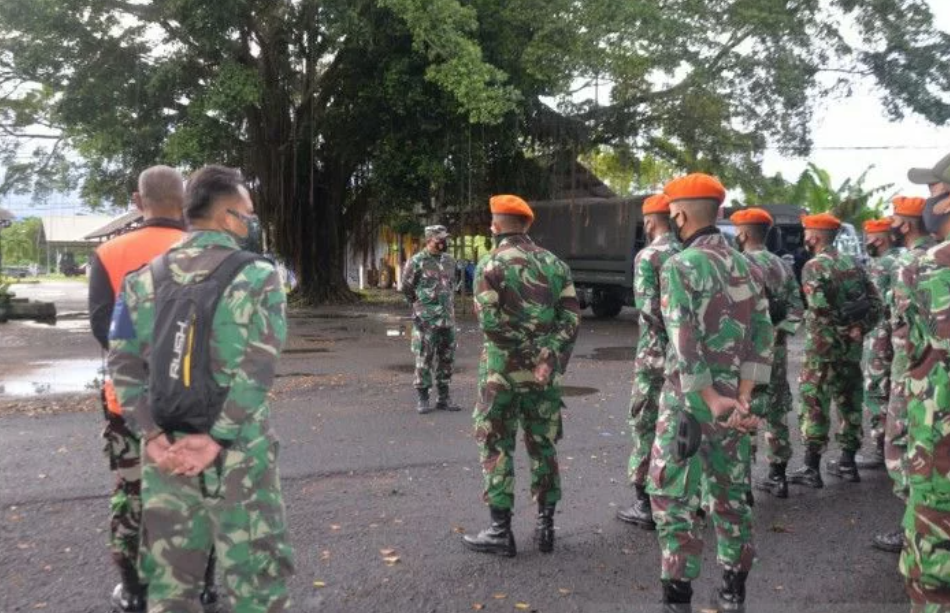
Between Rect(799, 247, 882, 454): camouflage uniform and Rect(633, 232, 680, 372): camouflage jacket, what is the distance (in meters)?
1.63

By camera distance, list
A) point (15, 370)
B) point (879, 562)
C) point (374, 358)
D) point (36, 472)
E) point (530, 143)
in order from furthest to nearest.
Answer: point (530, 143)
point (374, 358)
point (15, 370)
point (36, 472)
point (879, 562)

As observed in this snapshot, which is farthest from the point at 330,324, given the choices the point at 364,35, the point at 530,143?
the point at 530,143

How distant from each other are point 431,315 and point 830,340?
14.2 ft

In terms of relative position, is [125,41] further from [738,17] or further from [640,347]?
[640,347]

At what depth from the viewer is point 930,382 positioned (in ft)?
10.7

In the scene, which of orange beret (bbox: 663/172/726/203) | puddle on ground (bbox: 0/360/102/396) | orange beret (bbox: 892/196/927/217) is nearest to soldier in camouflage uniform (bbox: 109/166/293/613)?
orange beret (bbox: 663/172/726/203)

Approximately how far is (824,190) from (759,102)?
292 inches

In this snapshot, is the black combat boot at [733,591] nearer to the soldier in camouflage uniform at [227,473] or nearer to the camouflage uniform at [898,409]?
the camouflage uniform at [898,409]

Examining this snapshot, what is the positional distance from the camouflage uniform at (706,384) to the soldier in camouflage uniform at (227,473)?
5.70 ft

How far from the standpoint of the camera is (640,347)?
5.75m

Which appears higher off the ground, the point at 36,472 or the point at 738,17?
the point at 738,17

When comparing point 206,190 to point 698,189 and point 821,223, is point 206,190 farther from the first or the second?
point 821,223

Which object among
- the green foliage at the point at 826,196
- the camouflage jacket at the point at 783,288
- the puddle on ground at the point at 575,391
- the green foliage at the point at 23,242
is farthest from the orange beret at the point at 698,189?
the green foliage at the point at 23,242

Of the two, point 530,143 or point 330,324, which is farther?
point 530,143
